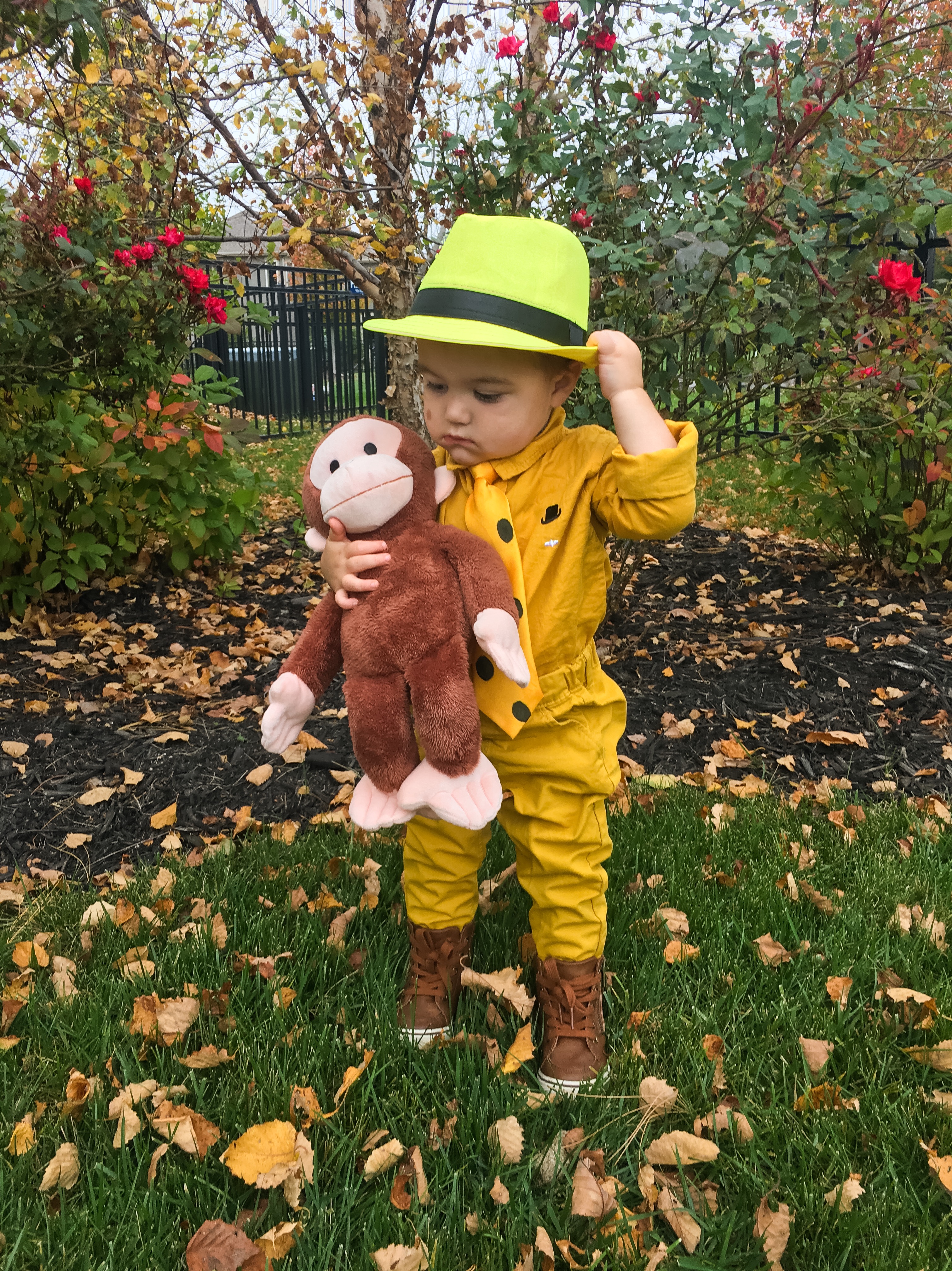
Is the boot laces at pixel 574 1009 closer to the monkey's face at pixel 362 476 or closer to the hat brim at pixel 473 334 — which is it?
the monkey's face at pixel 362 476

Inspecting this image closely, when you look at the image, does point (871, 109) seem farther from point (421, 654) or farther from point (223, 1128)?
point (223, 1128)

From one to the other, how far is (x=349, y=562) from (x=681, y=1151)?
1.34 m

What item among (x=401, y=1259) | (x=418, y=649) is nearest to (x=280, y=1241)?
(x=401, y=1259)

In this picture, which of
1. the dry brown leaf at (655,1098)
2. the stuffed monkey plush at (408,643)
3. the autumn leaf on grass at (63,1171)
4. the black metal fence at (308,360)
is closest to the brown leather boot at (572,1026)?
the dry brown leaf at (655,1098)

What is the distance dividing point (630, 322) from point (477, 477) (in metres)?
1.97

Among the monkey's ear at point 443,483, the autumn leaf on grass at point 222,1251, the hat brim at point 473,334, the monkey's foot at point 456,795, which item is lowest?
the autumn leaf on grass at point 222,1251

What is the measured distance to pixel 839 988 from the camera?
220 cm

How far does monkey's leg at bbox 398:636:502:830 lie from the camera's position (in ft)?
5.48

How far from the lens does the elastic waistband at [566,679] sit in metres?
1.94

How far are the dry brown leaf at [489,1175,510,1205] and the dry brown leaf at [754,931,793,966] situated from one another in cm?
95

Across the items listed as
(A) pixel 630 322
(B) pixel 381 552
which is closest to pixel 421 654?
(B) pixel 381 552

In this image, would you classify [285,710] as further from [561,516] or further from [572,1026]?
[572,1026]

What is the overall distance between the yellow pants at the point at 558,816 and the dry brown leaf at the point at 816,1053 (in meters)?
0.50

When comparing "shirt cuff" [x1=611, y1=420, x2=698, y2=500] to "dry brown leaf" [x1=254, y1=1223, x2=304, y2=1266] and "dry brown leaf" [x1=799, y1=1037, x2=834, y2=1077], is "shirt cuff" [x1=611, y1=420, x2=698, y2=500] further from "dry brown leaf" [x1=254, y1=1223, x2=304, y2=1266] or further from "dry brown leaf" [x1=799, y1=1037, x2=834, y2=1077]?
"dry brown leaf" [x1=254, y1=1223, x2=304, y2=1266]
